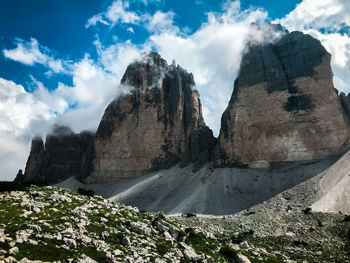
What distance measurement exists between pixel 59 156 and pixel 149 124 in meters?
56.9

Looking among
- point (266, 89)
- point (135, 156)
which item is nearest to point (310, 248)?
point (266, 89)

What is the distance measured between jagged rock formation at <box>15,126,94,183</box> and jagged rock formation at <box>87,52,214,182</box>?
48.3 feet

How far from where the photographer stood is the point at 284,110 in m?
99.8

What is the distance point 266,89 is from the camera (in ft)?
346

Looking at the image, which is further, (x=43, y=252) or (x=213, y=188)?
(x=213, y=188)

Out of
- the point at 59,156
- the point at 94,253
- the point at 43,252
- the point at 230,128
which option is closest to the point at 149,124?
the point at 230,128

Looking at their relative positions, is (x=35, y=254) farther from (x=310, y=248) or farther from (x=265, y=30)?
(x=265, y=30)

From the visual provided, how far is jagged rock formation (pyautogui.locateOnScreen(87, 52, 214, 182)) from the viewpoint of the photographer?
12456 centimetres

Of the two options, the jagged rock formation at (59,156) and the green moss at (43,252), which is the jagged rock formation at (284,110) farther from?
the green moss at (43,252)

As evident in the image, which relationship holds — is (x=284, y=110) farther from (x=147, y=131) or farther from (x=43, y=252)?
(x=43, y=252)

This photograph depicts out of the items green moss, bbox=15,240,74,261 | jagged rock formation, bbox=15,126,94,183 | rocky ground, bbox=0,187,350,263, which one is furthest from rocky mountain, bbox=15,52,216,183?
green moss, bbox=15,240,74,261

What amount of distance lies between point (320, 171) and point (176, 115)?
209 feet

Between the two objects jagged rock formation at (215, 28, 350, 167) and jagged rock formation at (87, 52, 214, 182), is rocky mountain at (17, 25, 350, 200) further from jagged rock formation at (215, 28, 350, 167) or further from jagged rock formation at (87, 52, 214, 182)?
jagged rock formation at (87, 52, 214, 182)

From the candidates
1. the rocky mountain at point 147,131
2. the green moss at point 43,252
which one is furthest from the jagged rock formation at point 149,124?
the green moss at point 43,252
